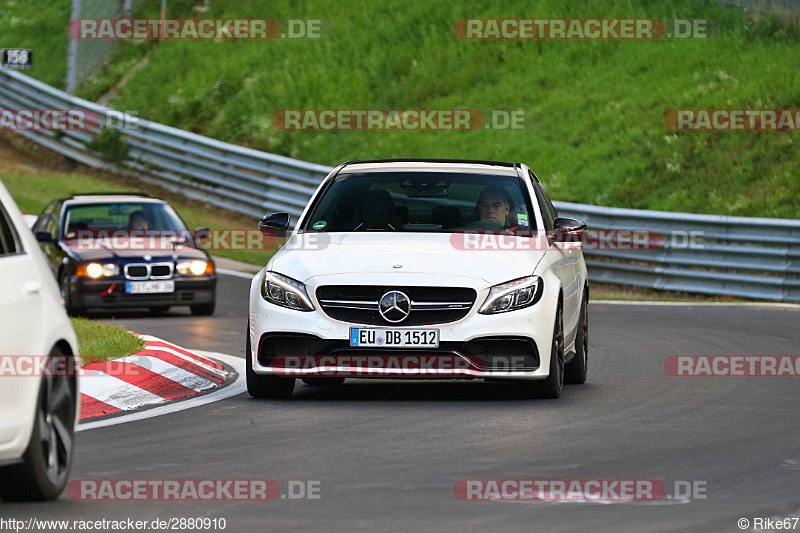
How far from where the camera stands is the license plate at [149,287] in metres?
19.5

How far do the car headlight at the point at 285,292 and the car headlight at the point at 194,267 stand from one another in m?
8.52

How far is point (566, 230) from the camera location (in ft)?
39.9

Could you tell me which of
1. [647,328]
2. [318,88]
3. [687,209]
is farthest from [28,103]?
[647,328]

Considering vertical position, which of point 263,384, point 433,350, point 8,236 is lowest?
point 263,384

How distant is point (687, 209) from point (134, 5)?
831 inches

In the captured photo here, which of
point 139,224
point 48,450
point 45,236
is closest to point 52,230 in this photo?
point 139,224

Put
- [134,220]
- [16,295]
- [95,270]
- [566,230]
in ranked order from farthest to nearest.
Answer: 1. [134,220]
2. [95,270]
3. [566,230]
4. [16,295]

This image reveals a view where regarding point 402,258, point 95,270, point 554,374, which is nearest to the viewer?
point 402,258

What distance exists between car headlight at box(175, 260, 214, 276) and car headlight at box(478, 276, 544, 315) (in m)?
9.18

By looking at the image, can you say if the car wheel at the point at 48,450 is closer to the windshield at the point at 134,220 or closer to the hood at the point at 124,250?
the hood at the point at 124,250

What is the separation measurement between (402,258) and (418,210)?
138cm

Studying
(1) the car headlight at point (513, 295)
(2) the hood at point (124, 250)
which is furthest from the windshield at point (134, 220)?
(1) the car headlight at point (513, 295)

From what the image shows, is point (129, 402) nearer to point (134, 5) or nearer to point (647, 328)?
point (647, 328)

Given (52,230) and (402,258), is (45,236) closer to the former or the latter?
(52,230)
